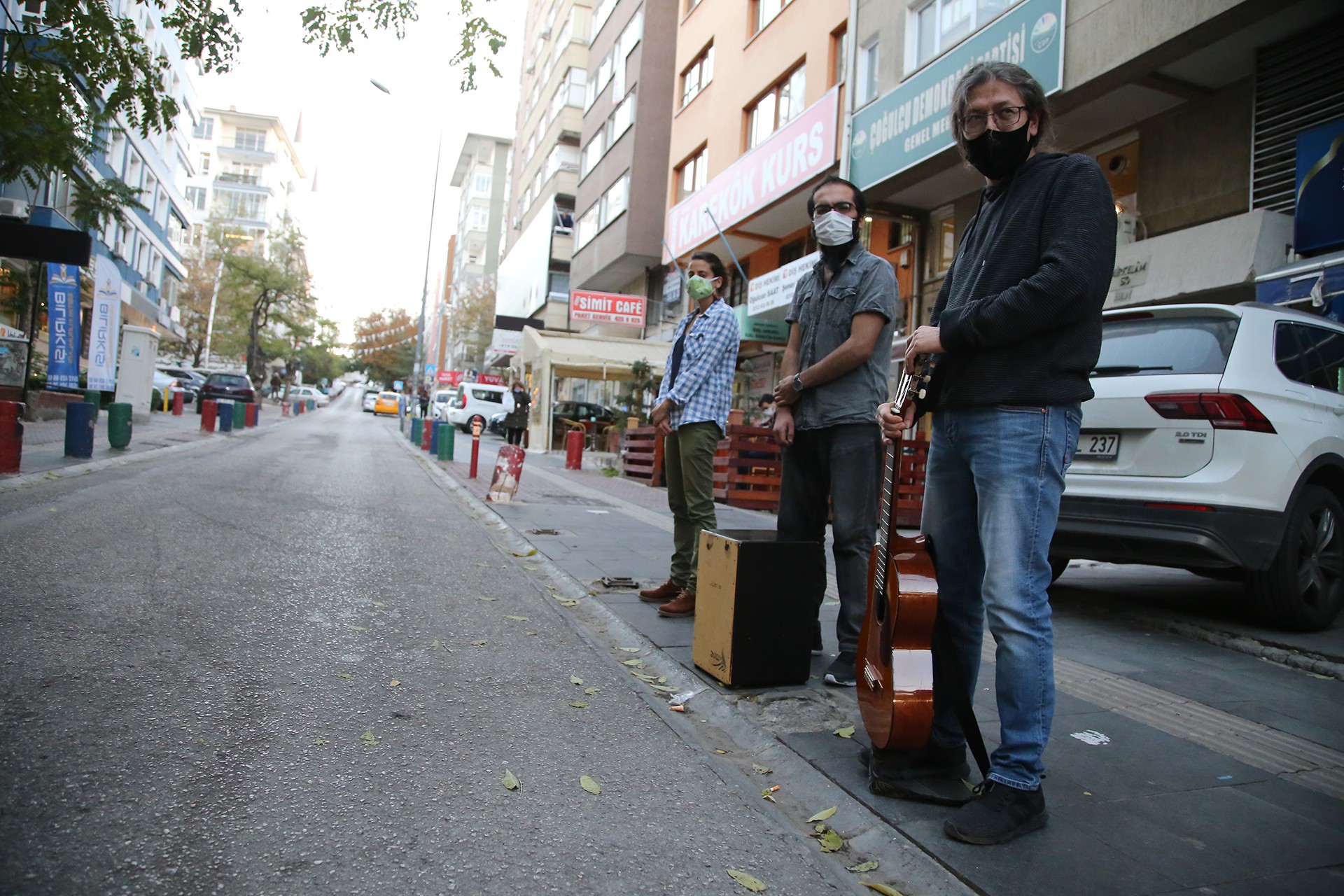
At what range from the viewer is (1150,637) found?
510cm

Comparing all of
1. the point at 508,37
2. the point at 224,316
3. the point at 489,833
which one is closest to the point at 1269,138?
the point at 508,37

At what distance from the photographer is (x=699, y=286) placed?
488 centimetres

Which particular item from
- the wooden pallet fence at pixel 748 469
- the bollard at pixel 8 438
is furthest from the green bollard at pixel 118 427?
the wooden pallet fence at pixel 748 469

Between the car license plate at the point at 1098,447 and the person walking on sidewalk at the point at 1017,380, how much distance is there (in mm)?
2934

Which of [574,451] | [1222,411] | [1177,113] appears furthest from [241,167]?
[1222,411]

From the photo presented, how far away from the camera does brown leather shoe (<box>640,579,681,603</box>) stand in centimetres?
527

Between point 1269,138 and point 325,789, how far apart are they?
10.5m

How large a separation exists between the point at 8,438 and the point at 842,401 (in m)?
8.91

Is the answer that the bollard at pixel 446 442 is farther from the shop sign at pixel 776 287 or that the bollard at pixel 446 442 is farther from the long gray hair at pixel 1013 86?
the long gray hair at pixel 1013 86

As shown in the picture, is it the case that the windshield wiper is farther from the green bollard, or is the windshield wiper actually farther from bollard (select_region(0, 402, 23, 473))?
the green bollard

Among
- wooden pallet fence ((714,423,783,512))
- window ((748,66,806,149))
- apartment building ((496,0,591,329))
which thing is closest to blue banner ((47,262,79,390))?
wooden pallet fence ((714,423,783,512))

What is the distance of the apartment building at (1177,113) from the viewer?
27.5 ft

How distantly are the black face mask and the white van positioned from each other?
33.3 meters

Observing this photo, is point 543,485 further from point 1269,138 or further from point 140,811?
point 140,811
